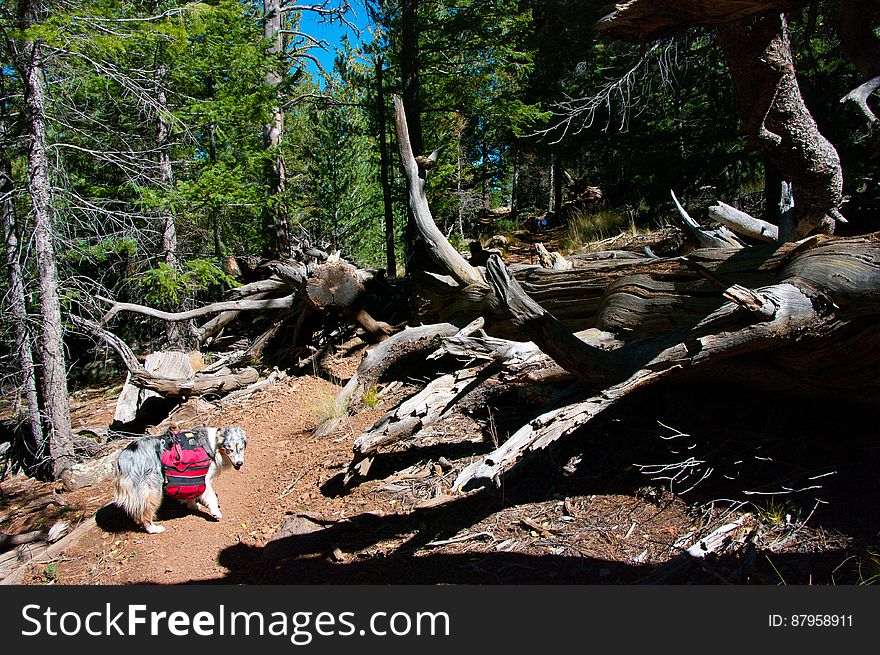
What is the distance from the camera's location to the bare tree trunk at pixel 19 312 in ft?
21.9

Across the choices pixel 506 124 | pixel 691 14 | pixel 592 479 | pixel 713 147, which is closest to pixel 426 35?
pixel 506 124

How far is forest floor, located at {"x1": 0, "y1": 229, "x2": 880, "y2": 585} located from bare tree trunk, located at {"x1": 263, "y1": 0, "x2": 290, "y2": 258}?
830cm

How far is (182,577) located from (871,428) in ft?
16.9

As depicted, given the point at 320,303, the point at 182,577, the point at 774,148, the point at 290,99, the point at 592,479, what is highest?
the point at 290,99

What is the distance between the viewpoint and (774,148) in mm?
5902

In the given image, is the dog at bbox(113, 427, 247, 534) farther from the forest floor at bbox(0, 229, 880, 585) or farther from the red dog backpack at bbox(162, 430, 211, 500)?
the forest floor at bbox(0, 229, 880, 585)

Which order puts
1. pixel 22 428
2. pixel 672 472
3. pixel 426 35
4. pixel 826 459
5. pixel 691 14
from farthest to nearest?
pixel 426 35
pixel 22 428
pixel 672 472
pixel 826 459
pixel 691 14

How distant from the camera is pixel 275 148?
12.9 m

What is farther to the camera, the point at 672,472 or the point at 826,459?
the point at 672,472

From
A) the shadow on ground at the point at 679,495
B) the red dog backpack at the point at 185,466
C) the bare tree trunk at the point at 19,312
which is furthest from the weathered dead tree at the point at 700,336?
the bare tree trunk at the point at 19,312

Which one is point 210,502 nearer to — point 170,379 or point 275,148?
point 170,379

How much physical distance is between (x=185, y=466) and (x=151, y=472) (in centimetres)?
37

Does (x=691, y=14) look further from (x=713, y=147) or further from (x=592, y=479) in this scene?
(x=713, y=147)

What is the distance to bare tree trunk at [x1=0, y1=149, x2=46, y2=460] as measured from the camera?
21.9 ft
